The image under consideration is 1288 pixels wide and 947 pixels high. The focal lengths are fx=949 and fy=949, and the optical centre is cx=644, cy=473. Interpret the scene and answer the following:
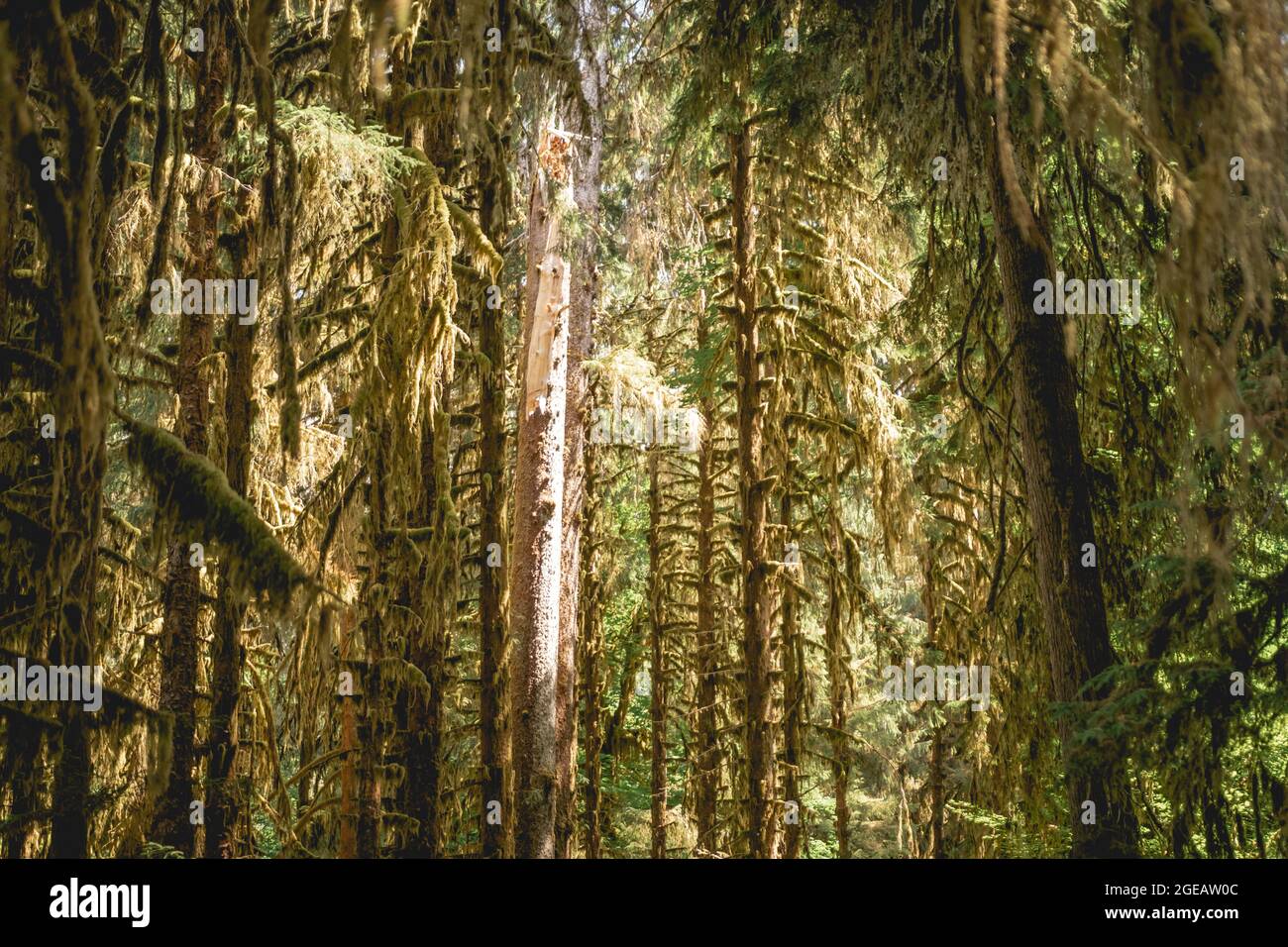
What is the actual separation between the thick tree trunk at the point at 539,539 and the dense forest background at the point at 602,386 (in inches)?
1.7

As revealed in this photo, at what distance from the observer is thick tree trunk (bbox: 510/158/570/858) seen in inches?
324

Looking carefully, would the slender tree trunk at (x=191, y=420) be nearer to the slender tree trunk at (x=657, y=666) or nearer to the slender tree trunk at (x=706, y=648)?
the slender tree trunk at (x=706, y=648)

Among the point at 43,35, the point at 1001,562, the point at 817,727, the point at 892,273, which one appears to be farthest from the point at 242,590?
the point at 892,273

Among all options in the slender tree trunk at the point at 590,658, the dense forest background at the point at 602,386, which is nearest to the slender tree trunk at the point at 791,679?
the dense forest background at the point at 602,386

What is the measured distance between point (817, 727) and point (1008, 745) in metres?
3.67

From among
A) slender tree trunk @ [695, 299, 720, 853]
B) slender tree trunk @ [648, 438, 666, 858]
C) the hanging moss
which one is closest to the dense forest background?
the hanging moss

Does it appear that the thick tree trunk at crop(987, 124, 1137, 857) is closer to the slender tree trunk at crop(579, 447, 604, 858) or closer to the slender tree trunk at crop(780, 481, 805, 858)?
the slender tree trunk at crop(780, 481, 805, 858)

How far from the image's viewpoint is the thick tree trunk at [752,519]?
32.3ft

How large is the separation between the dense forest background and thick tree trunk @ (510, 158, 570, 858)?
0.14ft

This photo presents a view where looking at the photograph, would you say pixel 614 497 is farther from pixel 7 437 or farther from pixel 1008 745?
pixel 7 437

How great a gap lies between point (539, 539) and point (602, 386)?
2749 mm

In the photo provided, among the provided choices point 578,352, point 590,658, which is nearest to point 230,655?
point 578,352

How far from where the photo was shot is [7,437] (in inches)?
202
